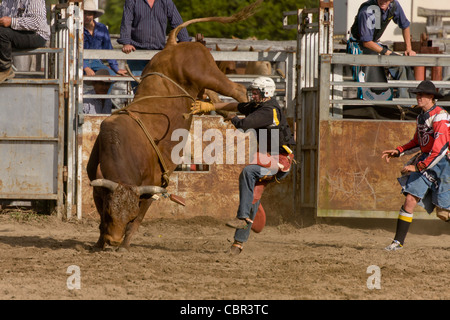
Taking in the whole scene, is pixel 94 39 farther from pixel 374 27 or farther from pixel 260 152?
pixel 260 152

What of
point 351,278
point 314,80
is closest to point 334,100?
point 314,80

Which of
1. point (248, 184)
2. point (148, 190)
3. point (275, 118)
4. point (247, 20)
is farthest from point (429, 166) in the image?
point (247, 20)

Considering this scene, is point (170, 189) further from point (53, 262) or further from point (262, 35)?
point (262, 35)

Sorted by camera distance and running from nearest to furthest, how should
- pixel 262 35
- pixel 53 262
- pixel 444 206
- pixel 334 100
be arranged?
pixel 53 262, pixel 444 206, pixel 334 100, pixel 262 35

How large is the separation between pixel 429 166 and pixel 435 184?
11.7 inches

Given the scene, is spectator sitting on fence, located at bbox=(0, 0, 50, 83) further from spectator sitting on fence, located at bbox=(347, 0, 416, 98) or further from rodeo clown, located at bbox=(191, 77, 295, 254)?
spectator sitting on fence, located at bbox=(347, 0, 416, 98)

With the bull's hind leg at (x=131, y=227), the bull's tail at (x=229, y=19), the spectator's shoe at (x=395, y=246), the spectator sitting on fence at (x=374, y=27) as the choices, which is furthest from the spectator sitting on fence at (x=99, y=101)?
the spectator's shoe at (x=395, y=246)

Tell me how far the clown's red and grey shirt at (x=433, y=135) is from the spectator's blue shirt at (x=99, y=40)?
4846 millimetres

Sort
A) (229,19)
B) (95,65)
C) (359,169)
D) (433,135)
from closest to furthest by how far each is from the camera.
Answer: (433,135) < (229,19) < (359,169) < (95,65)

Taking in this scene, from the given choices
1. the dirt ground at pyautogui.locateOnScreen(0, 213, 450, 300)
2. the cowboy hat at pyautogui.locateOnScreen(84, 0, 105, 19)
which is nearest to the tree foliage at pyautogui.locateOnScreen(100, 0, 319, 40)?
the cowboy hat at pyautogui.locateOnScreen(84, 0, 105, 19)

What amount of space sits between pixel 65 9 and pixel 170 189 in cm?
276

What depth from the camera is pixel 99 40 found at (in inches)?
444

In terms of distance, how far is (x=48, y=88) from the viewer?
1006cm

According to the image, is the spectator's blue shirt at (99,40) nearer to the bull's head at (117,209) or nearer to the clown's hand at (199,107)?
the clown's hand at (199,107)
